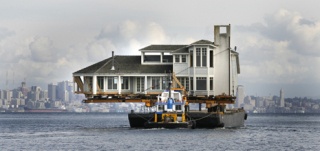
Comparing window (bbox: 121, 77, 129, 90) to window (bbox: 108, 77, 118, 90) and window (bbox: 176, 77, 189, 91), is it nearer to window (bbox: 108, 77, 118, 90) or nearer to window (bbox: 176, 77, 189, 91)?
window (bbox: 108, 77, 118, 90)

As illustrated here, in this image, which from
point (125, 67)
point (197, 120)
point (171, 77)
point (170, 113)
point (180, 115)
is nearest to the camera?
point (170, 113)

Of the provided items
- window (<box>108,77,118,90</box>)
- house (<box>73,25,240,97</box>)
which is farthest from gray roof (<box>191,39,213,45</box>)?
window (<box>108,77,118,90</box>)

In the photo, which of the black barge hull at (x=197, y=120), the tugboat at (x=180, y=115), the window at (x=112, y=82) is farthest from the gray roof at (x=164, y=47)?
the black barge hull at (x=197, y=120)

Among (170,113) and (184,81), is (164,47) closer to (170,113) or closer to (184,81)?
(184,81)

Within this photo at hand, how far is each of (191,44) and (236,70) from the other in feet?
40.8

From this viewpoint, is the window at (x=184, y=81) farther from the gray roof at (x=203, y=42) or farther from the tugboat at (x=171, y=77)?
the gray roof at (x=203, y=42)

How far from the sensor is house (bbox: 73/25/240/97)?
103 metres

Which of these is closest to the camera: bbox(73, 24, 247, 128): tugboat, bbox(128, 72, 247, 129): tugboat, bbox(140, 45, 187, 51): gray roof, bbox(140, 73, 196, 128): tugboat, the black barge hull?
bbox(140, 73, 196, 128): tugboat

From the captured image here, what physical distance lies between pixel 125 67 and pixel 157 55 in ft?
16.0

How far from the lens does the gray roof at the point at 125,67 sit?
105375 mm

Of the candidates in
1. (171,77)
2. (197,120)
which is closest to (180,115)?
(197,120)

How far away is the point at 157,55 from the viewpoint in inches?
4277

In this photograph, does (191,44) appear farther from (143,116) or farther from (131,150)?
(131,150)

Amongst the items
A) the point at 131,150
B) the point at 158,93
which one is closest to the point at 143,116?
the point at 158,93
